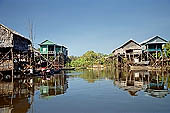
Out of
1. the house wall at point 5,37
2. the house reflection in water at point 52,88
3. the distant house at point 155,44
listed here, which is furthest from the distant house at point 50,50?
the house reflection in water at point 52,88

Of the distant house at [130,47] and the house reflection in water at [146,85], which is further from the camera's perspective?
the distant house at [130,47]

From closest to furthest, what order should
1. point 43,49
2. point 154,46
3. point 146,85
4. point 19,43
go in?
point 146,85 < point 19,43 < point 154,46 < point 43,49

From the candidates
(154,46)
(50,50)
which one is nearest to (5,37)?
(50,50)

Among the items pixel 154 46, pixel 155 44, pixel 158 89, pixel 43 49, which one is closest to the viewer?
pixel 158 89

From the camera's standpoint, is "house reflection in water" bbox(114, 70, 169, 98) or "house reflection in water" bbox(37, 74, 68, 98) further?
"house reflection in water" bbox(37, 74, 68, 98)

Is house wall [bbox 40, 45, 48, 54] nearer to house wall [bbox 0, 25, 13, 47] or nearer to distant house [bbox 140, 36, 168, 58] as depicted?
house wall [bbox 0, 25, 13, 47]

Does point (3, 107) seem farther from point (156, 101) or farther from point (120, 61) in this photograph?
point (120, 61)

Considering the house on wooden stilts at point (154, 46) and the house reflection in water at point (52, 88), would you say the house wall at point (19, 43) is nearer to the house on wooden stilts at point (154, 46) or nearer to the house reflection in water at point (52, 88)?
the house reflection in water at point (52, 88)

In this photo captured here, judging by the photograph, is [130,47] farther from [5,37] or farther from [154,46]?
[5,37]

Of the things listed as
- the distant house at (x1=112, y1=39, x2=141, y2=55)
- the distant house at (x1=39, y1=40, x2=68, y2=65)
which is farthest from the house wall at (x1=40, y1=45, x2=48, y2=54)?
the distant house at (x1=112, y1=39, x2=141, y2=55)

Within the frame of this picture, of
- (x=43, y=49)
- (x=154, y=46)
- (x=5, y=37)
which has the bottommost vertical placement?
(x=43, y=49)

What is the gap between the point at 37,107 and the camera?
9562mm

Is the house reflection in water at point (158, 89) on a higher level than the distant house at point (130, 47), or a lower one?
lower

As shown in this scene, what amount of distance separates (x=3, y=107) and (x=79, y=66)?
163 feet
